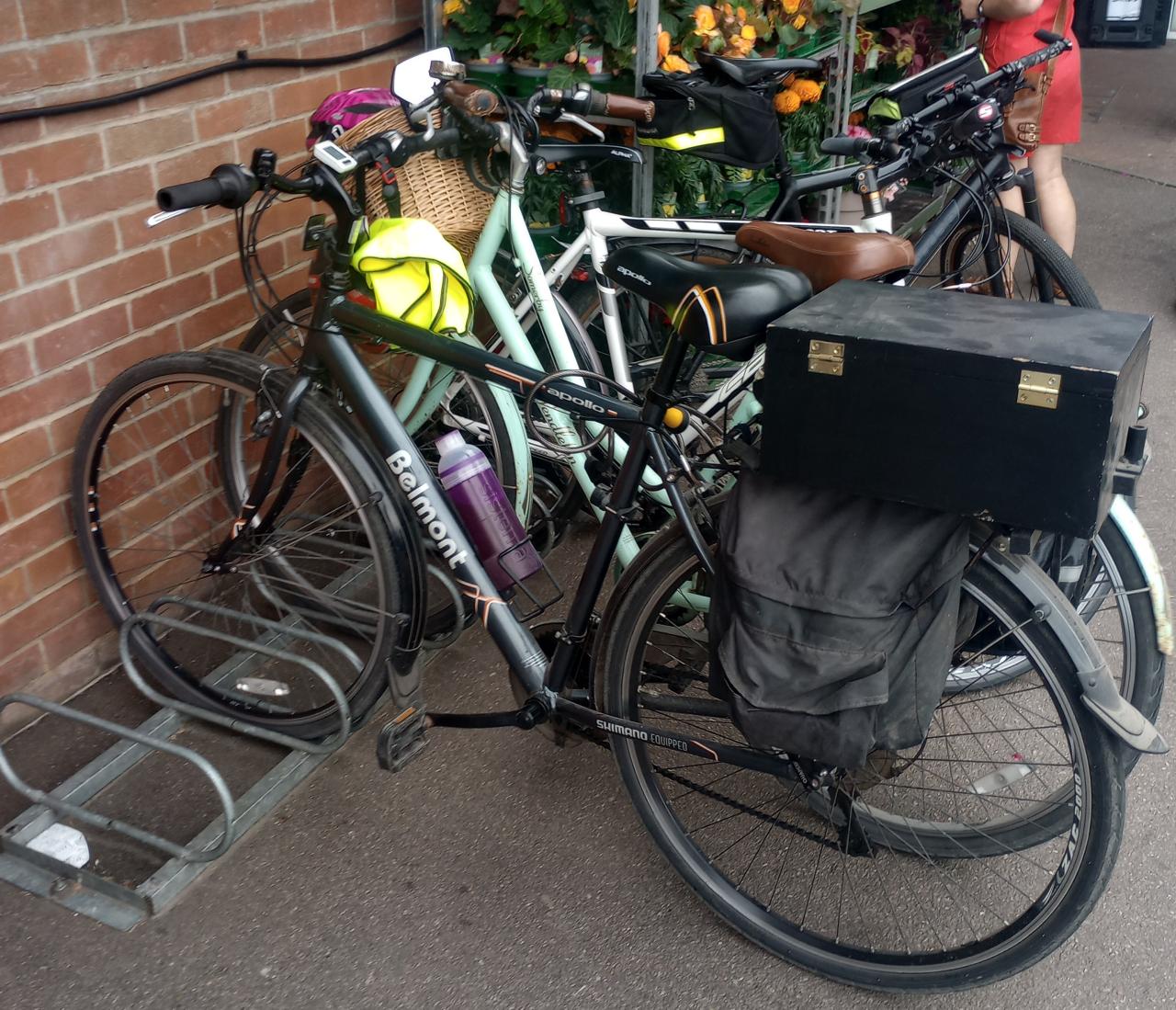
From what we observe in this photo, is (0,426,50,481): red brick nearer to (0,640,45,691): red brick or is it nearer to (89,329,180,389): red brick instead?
(89,329,180,389): red brick

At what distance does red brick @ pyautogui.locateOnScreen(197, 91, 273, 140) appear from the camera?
10.4 feet

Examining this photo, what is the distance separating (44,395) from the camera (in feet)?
9.56

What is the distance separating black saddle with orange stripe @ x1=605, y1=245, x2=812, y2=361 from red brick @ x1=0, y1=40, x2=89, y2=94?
162 centimetres

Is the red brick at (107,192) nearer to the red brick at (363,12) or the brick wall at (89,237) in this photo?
the brick wall at (89,237)

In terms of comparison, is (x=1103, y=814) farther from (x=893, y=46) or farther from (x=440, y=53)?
(x=893, y=46)

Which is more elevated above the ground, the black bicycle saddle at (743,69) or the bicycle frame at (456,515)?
the black bicycle saddle at (743,69)

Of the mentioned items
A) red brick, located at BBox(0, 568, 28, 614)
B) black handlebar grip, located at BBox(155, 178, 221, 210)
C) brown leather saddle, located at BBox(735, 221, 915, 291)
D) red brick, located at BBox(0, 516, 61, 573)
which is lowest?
red brick, located at BBox(0, 568, 28, 614)

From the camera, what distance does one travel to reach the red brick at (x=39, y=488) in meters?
2.91

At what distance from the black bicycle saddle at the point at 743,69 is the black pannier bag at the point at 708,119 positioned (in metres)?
0.03

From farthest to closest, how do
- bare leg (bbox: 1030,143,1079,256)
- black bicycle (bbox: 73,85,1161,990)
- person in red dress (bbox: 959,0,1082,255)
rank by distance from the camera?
bare leg (bbox: 1030,143,1079,256)
person in red dress (bbox: 959,0,1082,255)
black bicycle (bbox: 73,85,1161,990)

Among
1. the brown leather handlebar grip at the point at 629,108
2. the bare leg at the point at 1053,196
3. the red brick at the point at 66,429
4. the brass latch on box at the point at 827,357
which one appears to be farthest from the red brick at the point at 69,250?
the bare leg at the point at 1053,196

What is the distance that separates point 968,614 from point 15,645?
2.30 meters

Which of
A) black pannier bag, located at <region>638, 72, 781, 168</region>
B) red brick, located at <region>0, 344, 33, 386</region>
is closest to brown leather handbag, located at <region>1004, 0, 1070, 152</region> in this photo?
black pannier bag, located at <region>638, 72, 781, 168</region>

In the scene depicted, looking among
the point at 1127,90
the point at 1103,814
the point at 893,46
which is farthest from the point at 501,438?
the point at 1127,90
